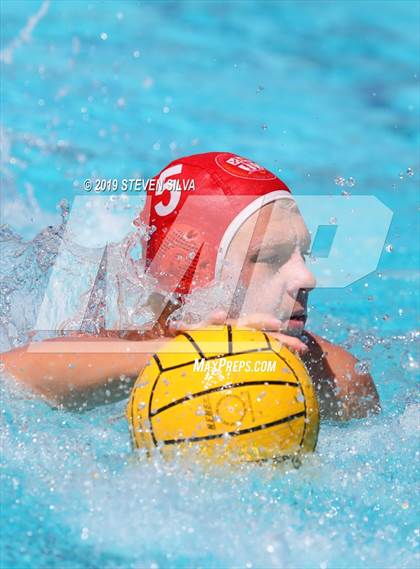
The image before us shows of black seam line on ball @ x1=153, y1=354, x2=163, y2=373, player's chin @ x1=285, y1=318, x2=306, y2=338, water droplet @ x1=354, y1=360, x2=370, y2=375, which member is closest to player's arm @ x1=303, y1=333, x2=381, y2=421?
water droplet @ x1=354, y1=360, x2=370, y2=375

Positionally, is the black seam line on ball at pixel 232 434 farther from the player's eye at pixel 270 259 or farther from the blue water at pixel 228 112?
the blue water at pixel 228 112

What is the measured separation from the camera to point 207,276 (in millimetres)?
2785

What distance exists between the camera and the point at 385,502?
8.04 ft

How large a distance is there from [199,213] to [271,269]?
31 cm

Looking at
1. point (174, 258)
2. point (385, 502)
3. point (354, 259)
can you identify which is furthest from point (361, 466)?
point (354, 259)

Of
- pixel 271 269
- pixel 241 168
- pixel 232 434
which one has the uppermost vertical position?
pixel 241 168

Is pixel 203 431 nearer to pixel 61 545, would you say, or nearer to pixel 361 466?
pixel 61 545

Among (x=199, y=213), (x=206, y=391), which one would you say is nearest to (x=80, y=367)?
(x=206, y=391)

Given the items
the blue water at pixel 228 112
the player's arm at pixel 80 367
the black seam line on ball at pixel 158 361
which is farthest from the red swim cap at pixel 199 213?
the blue water at pixel 228 112

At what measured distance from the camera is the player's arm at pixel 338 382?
3053 mm

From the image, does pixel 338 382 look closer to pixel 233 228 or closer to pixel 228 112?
pixel 233 228

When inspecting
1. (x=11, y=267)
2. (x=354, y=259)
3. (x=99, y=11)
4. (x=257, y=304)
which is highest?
(x=99, y=11)

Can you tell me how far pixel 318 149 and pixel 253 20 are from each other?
1477 millimetres

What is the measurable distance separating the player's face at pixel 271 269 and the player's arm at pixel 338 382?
325 millimetres
